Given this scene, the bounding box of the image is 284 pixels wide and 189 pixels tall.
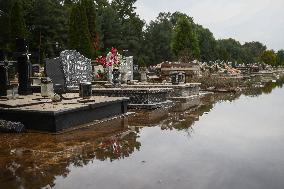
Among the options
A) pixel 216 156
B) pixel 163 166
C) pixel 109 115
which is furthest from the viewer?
pixel 109 115

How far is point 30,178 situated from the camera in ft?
19.9

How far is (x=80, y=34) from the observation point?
38344 mm

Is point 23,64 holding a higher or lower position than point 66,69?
higher

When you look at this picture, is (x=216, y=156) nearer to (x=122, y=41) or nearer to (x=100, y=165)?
(x=100, y=165)

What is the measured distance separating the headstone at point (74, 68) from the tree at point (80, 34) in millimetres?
18974

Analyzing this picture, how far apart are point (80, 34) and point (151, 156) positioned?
32305 millimetres

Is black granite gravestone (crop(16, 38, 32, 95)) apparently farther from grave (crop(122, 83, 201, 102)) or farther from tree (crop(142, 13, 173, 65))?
tree (crop(142, 13, 173, 65))

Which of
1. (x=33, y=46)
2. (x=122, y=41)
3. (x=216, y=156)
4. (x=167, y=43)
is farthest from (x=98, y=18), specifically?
(x=216, y=156)

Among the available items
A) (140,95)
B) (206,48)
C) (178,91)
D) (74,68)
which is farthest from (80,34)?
(206,48)

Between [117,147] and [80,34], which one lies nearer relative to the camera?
[117,147]

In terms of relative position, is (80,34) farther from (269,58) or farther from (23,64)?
(269,58)

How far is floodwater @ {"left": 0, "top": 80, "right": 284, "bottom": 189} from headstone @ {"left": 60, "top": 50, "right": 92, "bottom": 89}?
5730 mm

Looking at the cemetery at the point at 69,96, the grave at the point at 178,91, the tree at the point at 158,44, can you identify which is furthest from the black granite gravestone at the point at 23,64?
the tree at the point at 158,44

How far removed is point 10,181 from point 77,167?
3.92 ft
